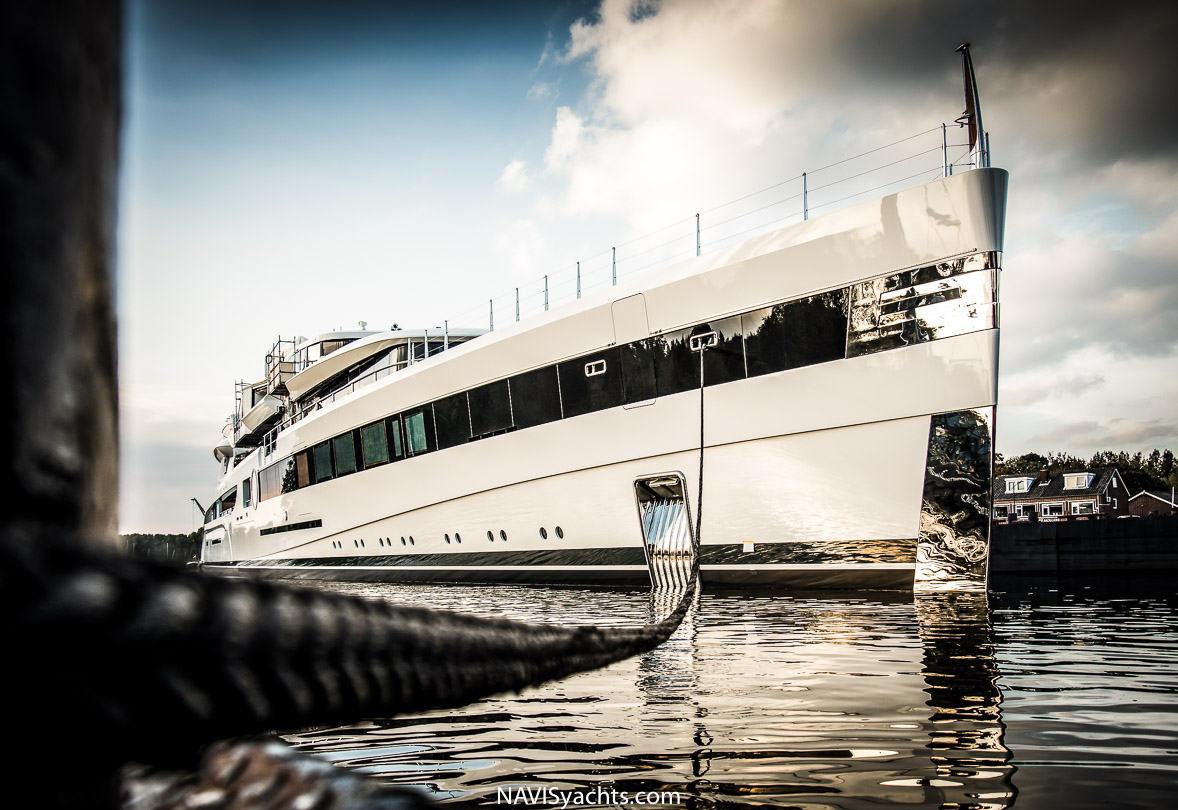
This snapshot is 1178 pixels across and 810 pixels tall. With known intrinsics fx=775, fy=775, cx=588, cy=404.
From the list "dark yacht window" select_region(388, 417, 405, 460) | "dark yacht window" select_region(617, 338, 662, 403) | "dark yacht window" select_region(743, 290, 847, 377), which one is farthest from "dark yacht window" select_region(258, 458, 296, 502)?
"dark yacht window" select_region(743, 290, 847, 377)

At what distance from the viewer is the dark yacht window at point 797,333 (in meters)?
8.08

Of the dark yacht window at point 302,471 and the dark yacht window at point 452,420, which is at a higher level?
the dark yacht window at point 452,420

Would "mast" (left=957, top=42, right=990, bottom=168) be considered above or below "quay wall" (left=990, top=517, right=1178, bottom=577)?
above

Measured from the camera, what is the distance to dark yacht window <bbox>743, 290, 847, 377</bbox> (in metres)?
8.08

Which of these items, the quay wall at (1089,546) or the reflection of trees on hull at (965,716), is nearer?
the reflection of trees on hull at (965,716)

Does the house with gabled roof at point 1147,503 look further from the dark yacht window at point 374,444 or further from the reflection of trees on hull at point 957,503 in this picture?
the dark yacht window at point 374,444

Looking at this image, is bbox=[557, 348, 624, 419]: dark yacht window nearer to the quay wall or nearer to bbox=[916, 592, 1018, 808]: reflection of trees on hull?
bbox=[916, 592, 1018, 808]: reflection of trees on hull

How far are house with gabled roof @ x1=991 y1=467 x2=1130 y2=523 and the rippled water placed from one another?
50552 mm

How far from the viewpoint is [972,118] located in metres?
7.93

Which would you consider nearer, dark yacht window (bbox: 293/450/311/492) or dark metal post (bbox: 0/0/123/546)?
dark metal post (bbox: 0/0/123/546)

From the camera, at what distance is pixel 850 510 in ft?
26.1
